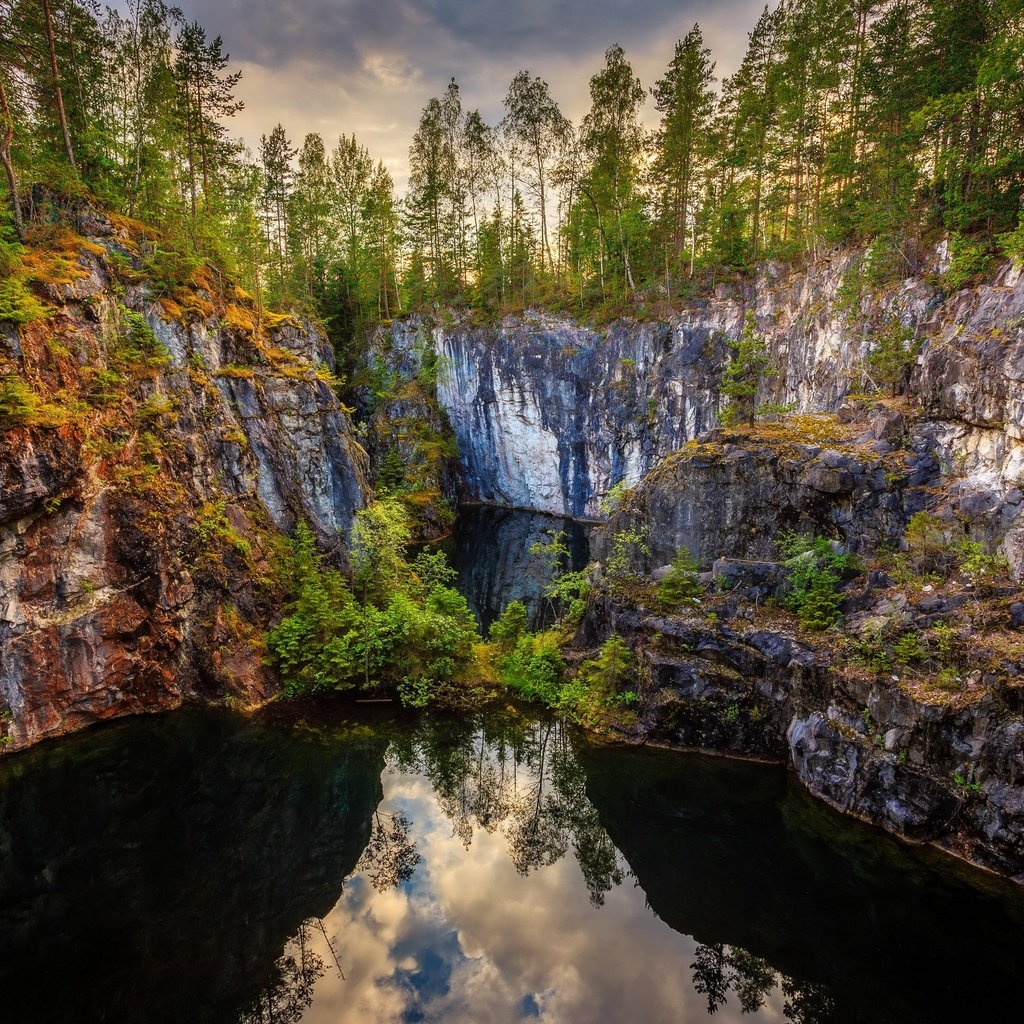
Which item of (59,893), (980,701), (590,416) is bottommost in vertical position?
(59,893)

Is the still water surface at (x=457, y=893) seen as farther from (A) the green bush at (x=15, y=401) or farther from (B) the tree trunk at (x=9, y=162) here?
(B) the tree trunk at (x=9, y=162)

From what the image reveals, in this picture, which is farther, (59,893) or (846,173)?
(846,173)

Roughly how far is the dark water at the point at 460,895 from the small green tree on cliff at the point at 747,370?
704 inches

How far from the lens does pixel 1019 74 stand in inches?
481

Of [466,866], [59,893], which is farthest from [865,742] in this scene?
[59,893]

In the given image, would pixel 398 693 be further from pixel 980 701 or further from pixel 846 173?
pixel 846 173

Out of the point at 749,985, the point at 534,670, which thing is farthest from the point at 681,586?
the point at 749,985

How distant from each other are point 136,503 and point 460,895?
36.8 feet

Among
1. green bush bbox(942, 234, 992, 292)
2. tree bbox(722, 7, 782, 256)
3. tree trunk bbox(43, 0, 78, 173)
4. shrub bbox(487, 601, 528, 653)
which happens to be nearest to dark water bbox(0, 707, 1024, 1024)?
shrub bbox(487, 601, 528, 653)

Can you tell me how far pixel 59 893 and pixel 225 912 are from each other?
261cm

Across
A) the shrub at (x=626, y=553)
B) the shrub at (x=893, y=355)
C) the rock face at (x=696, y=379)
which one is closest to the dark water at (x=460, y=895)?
the shrub at (x=626, y=553)

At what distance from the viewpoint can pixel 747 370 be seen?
27406 mm

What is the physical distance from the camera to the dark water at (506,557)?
24547 millimetres

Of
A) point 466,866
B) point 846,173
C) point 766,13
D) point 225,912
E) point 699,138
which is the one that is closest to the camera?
point 225,912
